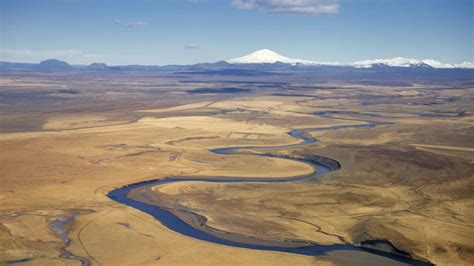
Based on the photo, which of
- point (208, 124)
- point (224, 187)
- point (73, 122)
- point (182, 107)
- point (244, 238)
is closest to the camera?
point (244, 238)

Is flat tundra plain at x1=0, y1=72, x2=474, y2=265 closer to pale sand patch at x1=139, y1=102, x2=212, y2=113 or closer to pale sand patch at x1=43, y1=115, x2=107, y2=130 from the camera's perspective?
pale sand patch at x1=43, y1=115, x2=107, y2=130

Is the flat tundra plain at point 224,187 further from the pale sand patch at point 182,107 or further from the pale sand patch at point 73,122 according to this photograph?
the pale sand patch at point 182,107

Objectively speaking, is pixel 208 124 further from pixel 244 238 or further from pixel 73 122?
pixel 244 238

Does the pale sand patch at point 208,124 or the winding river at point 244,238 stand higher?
the pale sand patch at point 208,124

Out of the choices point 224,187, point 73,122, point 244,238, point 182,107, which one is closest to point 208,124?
point 73,122

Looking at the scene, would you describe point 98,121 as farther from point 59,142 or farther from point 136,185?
point 136,185

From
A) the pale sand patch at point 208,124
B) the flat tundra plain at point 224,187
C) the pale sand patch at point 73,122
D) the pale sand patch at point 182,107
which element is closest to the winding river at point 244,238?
the flat tundra plain at point 224,187

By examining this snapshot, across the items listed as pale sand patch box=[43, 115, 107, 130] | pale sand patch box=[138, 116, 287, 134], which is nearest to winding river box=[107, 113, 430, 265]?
pale sand patch box=[138, 116, 287, 134]

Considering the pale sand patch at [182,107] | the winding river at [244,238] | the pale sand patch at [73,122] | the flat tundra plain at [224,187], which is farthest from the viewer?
the pale sand patch at [182,107]

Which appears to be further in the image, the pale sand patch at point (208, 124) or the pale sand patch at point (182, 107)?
the pale sand patch at point (182, 107)

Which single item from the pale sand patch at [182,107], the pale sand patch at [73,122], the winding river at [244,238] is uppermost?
the pale sand patch at [182,107]

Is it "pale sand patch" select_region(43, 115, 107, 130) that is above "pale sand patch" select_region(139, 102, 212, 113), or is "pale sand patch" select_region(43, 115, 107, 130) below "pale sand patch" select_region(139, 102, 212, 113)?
below
